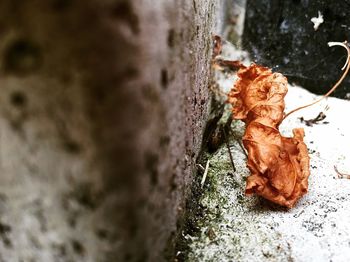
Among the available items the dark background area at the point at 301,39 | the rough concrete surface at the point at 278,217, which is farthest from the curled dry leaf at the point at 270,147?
the dark background area at the point at 301,39

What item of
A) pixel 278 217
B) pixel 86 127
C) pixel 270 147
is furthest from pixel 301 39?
pixel 86 127

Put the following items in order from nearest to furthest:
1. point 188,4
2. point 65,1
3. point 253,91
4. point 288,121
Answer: point 65,1, point 188,4, point 253,91, point 288,121

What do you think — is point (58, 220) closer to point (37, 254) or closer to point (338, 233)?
point (37, 254)

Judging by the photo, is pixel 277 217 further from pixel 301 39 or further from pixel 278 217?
pixel 301 39

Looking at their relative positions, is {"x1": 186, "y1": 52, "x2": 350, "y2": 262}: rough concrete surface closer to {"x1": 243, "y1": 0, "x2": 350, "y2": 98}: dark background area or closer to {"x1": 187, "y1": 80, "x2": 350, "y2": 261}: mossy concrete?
{"x1": 187, "y1": 80, "x2": 350, "y2": 261}: mossy concrete

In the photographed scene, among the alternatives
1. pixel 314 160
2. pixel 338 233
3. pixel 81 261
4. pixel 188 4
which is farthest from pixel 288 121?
pixel 81 261

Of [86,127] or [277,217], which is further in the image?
[277,217]

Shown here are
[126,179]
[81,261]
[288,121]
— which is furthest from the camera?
[288,121]

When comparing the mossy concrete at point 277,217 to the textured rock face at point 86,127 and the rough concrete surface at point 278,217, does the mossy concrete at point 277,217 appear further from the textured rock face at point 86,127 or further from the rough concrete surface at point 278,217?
the textured rock face at point 86,127
